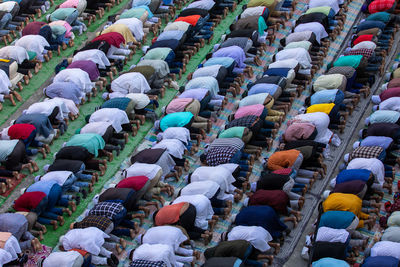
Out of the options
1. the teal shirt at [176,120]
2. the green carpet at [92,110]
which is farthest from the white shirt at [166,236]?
the teal shirt at [176,120]

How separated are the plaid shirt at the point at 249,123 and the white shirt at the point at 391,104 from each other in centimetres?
376

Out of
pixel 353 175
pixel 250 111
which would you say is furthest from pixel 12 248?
pixel 353 175

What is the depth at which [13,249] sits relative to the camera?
886 inches

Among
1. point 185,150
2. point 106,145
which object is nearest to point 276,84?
point 185,150

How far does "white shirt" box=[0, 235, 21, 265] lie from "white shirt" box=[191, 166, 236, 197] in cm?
505

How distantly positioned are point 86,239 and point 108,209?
3.80 feet

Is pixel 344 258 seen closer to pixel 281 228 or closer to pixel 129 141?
pixel 281 228

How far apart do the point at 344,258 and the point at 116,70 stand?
1138cm

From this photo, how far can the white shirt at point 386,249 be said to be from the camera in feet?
70.3

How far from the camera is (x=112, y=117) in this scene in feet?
87.1

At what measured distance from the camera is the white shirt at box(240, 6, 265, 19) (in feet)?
103

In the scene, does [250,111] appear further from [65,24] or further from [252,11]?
[65,24]

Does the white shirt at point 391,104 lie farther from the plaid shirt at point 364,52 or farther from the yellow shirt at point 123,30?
the yellow shirt at point 123,30

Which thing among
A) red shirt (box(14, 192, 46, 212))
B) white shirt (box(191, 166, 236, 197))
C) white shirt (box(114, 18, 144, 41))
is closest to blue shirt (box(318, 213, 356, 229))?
white shirt (box(191, 166, 236, 197))
